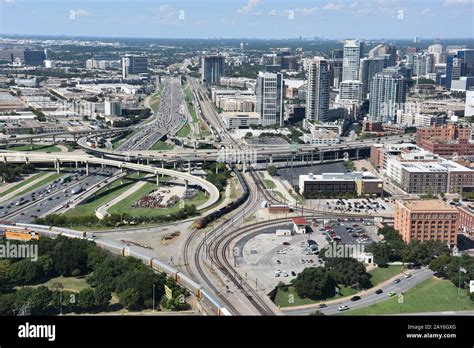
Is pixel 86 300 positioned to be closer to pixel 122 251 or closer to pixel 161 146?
pixel 122 251

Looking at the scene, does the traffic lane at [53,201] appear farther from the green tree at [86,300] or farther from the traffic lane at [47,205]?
the green tree at [86,300]

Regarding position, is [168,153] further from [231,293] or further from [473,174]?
[231,293]

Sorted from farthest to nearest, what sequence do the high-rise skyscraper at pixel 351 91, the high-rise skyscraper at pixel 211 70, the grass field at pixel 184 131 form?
the high-rise skyscraper at pixel 211 70
the high-rise skyscraper at pixel 351 91
the grass field at pixel 184 131

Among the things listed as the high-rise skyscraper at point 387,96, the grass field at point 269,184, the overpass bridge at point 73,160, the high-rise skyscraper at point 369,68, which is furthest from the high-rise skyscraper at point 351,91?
the overpass bridge at point 73,160

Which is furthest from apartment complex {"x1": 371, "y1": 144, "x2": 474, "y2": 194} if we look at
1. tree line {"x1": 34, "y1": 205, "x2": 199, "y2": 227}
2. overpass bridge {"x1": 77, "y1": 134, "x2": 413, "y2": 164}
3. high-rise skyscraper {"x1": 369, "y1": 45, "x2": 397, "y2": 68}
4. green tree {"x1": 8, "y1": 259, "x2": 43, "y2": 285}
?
high-rise skyscraper {"x1": 369, "y1": 45, "x2": 397, "y2": 68}

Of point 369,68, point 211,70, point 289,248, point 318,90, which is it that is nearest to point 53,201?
point 289,248

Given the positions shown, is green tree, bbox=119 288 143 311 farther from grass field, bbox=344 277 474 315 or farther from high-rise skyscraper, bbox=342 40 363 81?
high-rise skyscraper, bbox=342 40 363 81
